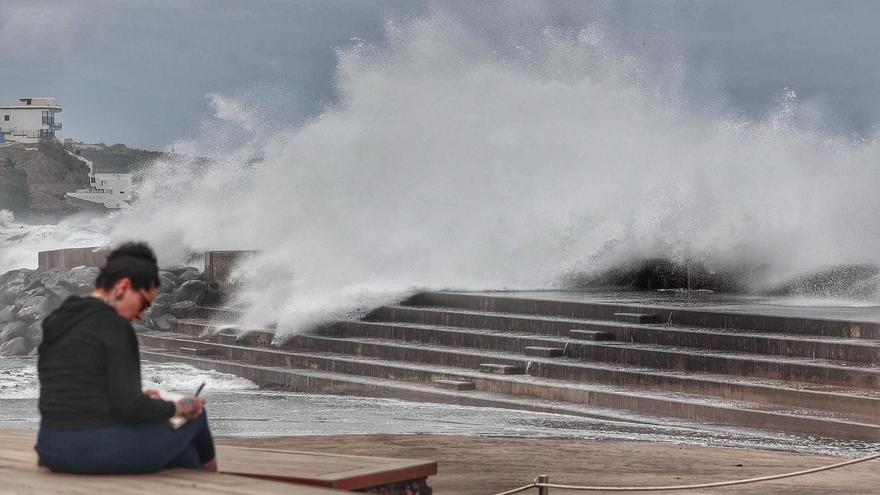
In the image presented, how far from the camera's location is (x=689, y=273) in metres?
18.9

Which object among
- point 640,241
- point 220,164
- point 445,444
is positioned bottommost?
point 445,444

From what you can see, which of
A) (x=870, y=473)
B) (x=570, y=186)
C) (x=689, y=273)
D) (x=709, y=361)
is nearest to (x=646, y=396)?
(x=709, y=361)

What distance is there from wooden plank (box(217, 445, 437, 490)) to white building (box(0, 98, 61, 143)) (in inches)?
5210

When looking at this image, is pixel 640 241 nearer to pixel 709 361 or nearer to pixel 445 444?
pixel 709 361

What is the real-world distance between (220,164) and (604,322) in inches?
649

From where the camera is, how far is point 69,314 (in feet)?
13.0

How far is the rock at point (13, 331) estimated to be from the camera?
1919 centimetres

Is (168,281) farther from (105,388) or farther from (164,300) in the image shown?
(105,388)

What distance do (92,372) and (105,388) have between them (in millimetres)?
61

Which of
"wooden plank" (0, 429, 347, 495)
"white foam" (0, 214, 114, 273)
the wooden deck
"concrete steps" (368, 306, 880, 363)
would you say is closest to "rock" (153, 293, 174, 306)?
"concrete steps" (368, 306, 880, 363)

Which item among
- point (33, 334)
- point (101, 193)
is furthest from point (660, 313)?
point (101, 193)

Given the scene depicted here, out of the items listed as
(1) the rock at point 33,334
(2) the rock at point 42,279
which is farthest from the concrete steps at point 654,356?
(2) the rock at point 42,279

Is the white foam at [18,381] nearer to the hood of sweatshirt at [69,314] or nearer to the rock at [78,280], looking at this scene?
the rock at [78,280]

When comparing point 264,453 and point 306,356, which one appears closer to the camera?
point 264,453
